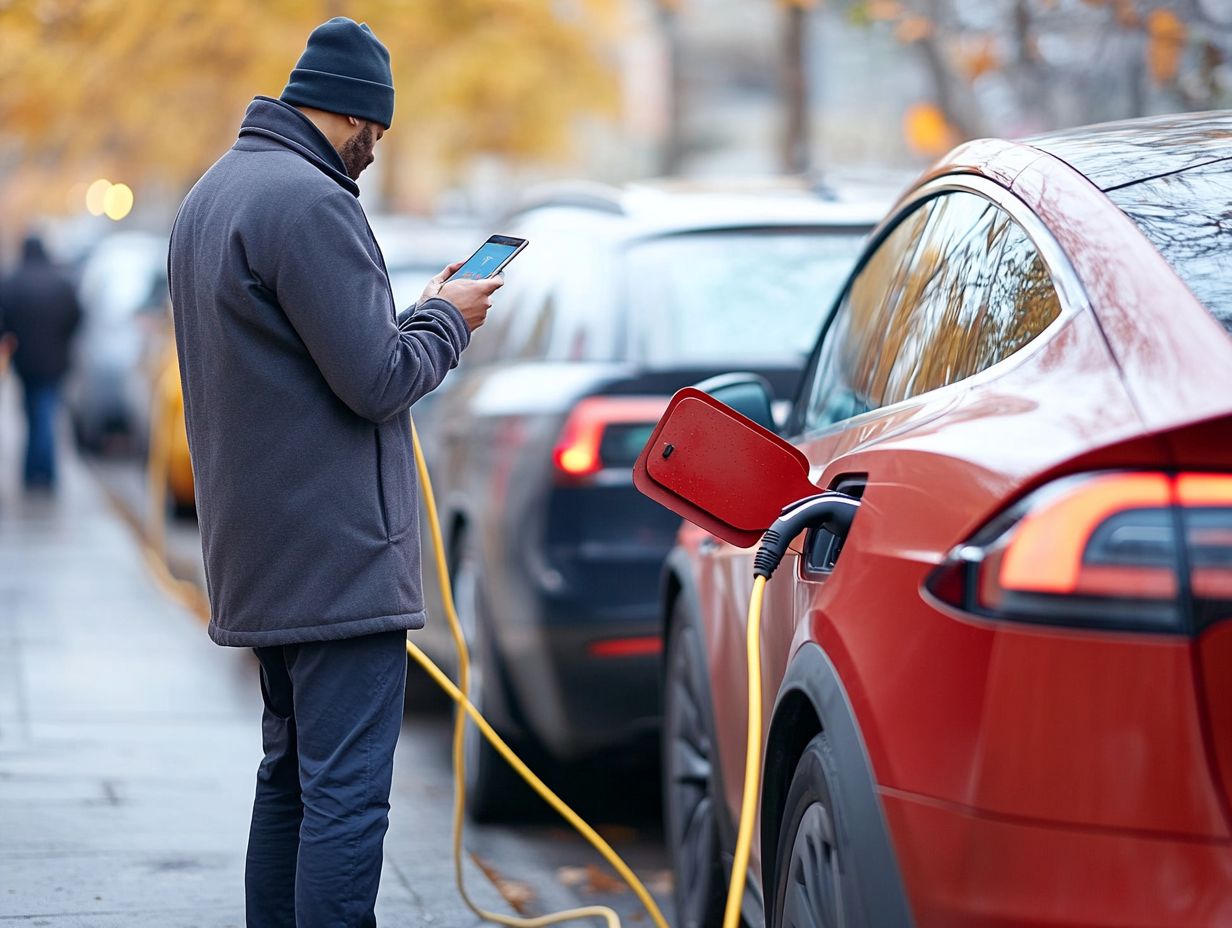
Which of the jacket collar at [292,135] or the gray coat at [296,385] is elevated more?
the jacket collar at [292,135]

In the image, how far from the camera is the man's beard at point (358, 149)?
3535 mm

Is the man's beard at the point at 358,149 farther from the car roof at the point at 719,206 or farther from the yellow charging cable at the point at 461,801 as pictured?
the car roof at the point at 719,206

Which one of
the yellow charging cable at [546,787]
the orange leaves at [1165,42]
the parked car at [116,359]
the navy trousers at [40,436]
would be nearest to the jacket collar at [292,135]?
the yellow charging cable at [546,787]

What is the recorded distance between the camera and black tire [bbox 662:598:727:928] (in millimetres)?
4141

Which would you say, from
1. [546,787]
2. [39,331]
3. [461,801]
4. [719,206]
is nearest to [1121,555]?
[461,801]

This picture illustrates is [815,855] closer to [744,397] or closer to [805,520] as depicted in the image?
[805,520]

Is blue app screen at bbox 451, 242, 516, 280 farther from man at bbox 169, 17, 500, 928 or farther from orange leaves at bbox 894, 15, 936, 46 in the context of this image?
orange leaves at bbox 894, 15, 936, 46

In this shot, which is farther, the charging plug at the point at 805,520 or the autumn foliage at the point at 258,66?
the autumn foliage at the point at 258,66

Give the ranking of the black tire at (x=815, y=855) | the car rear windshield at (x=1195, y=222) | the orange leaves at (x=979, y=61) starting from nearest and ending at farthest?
1. the car rear windshield at (x=1195, y=222)
2. the black tire at (x=815, y=855)
3. the orange leaves at (x=979, y=61)

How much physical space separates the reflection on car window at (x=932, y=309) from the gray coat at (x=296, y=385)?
82 centimetres

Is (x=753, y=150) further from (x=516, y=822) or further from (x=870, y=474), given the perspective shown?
(x=870, y=474)

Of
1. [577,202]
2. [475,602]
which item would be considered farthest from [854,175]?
[475,602]

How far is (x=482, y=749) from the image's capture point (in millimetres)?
5684

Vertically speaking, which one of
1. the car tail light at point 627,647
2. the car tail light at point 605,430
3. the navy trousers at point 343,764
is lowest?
the car tail light at point 627,647
